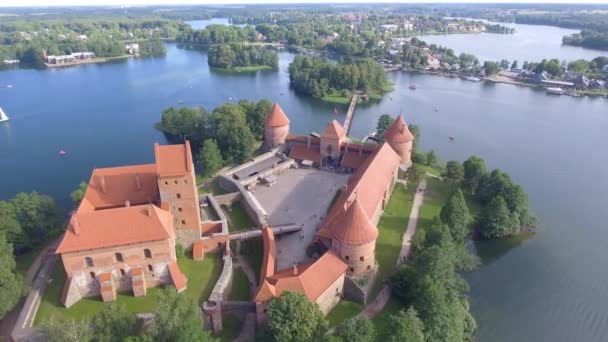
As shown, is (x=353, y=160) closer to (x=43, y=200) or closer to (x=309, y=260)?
(x=309, y=260)

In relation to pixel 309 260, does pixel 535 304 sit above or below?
below

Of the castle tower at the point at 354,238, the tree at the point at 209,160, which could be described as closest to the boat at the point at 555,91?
the tree at the point at 209,160

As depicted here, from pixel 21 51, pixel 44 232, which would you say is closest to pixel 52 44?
pixel 21 51

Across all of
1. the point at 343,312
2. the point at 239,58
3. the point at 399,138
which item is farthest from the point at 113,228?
the point at 239,58

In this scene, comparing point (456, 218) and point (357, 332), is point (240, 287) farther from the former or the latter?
point (456, 218)

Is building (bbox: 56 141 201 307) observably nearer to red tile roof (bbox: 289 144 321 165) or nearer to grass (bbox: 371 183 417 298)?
grass (bbox: 371 183 417 298)
